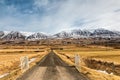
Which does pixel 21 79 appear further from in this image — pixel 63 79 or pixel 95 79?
pixel 95 79

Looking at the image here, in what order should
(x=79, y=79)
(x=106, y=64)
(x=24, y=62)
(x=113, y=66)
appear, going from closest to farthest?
(x=79, y=79) < (x=24, y=62) < (x=113, y=66) < (x=106, y=64)

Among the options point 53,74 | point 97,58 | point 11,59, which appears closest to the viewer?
point 53,74

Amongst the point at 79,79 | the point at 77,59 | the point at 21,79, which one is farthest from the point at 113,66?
the point at 21,79

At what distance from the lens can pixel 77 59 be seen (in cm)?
3656

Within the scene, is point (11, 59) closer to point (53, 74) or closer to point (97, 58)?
point (97, 58)

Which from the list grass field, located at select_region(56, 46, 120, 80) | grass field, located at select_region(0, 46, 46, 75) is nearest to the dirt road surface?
grass field, located at select_region(56, 46, 120, 80)

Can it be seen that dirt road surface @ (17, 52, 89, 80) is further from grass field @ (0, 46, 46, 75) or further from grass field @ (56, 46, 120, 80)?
grass field @ (0, 46, 46, 75)

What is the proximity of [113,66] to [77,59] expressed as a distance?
29.0ft

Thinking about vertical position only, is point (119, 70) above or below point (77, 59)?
below

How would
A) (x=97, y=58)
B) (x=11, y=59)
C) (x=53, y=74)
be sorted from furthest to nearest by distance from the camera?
1. (x=97, y=58)
2. (x=11, y=59)
3. (x=53, y=74)

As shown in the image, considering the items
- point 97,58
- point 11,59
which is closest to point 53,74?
point 11,59

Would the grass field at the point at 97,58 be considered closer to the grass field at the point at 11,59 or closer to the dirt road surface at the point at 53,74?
the dirt road surface at the point at 53,74

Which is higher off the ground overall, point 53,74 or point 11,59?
point 53,74

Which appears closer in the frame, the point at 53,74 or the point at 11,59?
the point at 53,74
